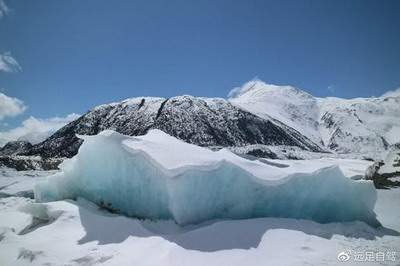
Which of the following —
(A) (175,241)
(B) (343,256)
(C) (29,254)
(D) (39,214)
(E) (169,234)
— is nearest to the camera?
(B) (343,256)

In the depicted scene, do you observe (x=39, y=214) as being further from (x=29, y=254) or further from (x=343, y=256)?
Result: (x=343, y=256)

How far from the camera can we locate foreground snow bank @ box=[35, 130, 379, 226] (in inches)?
474

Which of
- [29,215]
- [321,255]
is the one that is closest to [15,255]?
[29,215]

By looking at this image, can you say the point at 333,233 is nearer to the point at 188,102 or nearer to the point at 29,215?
the point at 29,215

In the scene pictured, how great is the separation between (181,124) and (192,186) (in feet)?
498

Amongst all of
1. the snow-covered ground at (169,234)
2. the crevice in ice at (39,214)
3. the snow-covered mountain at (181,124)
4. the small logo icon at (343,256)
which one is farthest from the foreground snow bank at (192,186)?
the snow-covered mountain at (181,124)

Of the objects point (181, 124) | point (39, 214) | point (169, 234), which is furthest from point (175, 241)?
point (181, 124)

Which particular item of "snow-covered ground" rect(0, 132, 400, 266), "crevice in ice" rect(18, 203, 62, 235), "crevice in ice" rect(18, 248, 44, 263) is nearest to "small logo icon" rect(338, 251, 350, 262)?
"snow-covered ground" rect(0, 132, 400, 266)

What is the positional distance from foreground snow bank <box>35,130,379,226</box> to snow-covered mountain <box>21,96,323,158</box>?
133 meters

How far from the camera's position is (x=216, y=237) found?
10531mm

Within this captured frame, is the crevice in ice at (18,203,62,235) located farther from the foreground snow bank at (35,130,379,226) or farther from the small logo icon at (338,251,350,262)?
the small logo icon at (338,251,350,262)

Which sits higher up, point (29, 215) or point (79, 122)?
point (79, 122)

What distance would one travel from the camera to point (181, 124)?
16350 centimetres

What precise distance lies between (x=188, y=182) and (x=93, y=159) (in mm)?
4501
